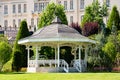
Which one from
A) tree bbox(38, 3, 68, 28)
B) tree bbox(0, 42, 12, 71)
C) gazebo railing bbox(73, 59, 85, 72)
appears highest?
tree bbox(38, 3, 68, 28)

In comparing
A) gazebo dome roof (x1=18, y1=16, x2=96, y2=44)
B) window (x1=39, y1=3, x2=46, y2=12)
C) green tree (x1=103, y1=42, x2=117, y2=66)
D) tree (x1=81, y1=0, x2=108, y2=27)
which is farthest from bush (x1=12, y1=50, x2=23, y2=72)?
window (x1=39, y1=3, x2=46, y2=12)

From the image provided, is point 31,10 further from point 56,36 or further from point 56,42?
point 56,36

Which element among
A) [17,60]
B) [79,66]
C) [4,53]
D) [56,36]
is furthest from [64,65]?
[4,53]

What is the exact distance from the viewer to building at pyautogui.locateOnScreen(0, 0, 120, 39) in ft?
262

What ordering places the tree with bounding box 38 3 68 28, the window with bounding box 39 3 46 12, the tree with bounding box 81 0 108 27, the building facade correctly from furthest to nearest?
the window with bounding box 39 3 46 12 → the building facade → the tree with bounding box 81 0 108 27 → the tree with bounding box 38 3 68 28

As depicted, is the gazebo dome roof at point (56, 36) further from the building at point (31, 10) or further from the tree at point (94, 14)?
the building at point (31, 10)

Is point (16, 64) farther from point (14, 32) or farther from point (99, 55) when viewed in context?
point (14, 32)

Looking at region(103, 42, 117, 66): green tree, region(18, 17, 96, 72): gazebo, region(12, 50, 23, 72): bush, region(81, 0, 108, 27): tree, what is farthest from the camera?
region(81, 0, 108, 27): tree

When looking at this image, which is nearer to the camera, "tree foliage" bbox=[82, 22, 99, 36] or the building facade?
"tree foliage" bbox=[82, 22, 99, 36]

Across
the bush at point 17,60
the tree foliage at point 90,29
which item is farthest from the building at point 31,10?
the bush at point 17,60

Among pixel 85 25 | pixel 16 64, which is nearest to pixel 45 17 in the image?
pixel 85 25

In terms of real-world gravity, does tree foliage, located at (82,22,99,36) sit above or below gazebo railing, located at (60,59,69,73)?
above

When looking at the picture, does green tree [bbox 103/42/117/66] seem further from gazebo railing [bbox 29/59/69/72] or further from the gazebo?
gazebo railing [bbox 29/59/69/72]

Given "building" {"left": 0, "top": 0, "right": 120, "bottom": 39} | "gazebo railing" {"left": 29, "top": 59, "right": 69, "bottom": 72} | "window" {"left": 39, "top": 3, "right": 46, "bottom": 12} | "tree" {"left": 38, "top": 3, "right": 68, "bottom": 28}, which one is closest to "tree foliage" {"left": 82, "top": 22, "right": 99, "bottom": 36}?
"tree" {"left": 38, "top": 3, "right": 68, "bottom": 28}
